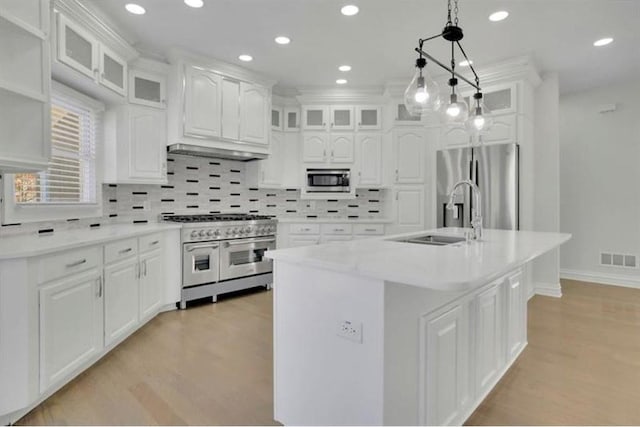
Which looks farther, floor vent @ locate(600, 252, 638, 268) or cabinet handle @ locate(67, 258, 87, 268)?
floor vent @ locate(600, 252, 638, 268)

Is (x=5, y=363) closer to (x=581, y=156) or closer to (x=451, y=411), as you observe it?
(x=451, y=411)

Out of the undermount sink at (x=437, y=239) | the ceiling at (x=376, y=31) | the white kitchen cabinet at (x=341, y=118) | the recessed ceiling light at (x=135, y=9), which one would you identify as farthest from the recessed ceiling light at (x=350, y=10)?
the white kitchen cabinet at (x=341, y=118)

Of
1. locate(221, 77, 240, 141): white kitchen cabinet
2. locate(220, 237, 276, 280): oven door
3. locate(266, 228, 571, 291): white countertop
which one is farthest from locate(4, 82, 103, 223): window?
locate(266, 228, 571, 291): white countertop

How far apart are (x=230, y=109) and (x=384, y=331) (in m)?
3.48

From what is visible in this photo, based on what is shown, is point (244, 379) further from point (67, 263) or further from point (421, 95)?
point (421, 95)

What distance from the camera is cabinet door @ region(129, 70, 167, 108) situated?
359 cm

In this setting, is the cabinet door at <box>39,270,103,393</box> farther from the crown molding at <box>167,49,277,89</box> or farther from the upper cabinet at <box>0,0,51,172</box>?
the crown molding at <box>167,49,277,89</box>

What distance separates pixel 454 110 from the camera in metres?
2.36

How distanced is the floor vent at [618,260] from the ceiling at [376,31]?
240 cm

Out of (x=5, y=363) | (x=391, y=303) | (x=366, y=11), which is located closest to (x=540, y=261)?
(x=366, y=11)

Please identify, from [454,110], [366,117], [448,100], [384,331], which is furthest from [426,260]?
[366,117]

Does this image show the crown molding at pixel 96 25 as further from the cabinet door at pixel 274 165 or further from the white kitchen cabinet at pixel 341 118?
the white kitchen cabinet at pixel 341 118

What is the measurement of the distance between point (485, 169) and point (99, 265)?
13.1 feet

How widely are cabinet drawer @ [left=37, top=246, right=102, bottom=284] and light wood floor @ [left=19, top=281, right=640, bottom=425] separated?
0.71m
